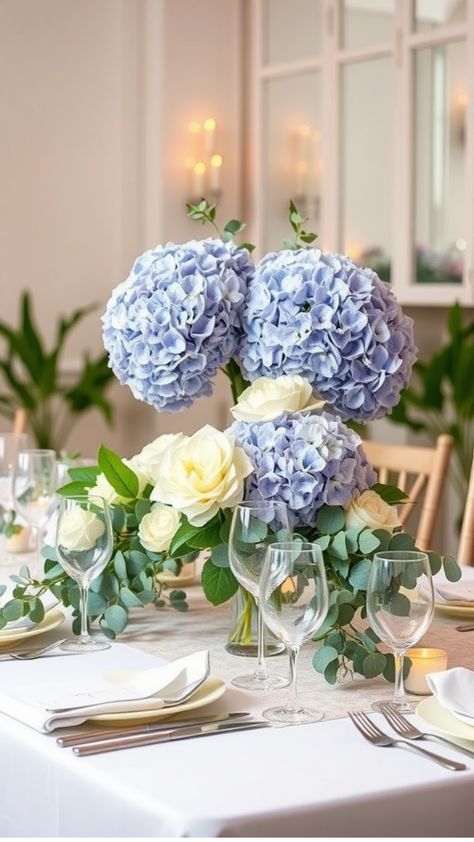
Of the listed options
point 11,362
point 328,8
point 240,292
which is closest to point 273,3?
point 328,8

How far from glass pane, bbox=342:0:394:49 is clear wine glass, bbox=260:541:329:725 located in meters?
3.38

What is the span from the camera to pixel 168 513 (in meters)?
1.63

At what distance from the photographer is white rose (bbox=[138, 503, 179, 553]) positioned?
5.33ft

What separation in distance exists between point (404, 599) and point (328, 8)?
364 centimetres

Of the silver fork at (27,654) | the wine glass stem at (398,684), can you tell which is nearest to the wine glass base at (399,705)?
the wine glass stem at (398,684)

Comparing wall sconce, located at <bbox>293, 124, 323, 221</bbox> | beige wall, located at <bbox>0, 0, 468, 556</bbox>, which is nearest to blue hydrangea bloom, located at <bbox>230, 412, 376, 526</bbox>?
wall sconce, located at <bbox>293, 124, 323, 221</bbox>

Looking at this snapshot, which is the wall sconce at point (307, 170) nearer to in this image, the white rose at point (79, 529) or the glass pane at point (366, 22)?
the glass pane at point (366, 22)

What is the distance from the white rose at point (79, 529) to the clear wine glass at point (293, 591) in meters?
0.29

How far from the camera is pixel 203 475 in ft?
5.01

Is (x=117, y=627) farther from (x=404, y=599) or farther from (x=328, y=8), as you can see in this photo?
(x=328, y=8)

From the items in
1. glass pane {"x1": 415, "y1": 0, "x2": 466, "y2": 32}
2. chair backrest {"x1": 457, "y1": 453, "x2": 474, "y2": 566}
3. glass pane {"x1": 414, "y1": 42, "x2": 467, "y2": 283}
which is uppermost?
glass pane {"x1": 415, "y1": 0, "x2": 466, "y2": 32}

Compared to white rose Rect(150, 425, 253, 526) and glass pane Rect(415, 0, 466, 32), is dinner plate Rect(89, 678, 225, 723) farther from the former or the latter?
glass pane Rect(415, 0, 466, 32)

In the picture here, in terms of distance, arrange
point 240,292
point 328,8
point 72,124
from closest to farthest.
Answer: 1. point 240,292
2. point 328,8
3. point 72,124

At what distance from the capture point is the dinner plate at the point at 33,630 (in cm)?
162
